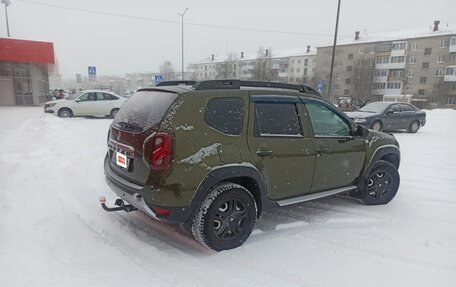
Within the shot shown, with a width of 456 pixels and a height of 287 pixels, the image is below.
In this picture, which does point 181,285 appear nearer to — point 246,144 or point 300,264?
point 300,264

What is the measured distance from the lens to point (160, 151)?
321 centimetres

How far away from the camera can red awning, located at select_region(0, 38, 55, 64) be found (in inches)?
913

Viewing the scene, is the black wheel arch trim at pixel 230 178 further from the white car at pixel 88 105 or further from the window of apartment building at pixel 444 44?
the window of apartment building at pixel 444 44

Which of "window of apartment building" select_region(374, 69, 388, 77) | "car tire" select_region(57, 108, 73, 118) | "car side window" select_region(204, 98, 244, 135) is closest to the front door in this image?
"car side window" select_region(204, 98, 244, 135)

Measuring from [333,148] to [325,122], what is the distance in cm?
38

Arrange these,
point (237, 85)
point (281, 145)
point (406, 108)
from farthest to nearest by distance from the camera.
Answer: point (406, 108), point (281, 145), point (237, 85)

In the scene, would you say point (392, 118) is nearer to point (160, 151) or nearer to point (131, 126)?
point (131, 126)

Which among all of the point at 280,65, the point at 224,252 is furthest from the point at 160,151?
the point at 280,65

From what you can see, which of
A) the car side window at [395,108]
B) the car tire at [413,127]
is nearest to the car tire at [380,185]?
the car side window at [395,108]

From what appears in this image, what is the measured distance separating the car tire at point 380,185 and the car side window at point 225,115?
2632 millimetres

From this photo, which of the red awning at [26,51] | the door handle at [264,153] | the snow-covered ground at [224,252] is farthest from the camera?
the red awning at [26,51]

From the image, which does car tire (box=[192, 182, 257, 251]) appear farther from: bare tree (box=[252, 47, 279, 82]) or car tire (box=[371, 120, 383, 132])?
bare tree (box=[252, 47, 279, 82])

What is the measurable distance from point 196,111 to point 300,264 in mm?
1942

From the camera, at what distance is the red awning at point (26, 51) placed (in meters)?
23.2
